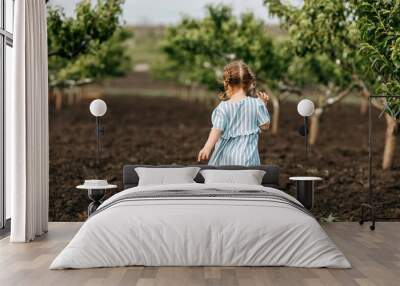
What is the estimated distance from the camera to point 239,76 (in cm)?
636

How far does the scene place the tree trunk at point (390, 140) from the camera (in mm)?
10809

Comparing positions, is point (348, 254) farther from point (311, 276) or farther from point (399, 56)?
point (399, 56)

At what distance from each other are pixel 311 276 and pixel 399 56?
3.72 meters

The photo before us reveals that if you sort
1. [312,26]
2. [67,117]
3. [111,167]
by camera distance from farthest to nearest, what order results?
[67,117], [111,167], [312,26]

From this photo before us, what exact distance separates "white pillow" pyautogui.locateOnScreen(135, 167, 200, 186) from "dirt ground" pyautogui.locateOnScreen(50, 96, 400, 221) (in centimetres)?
219

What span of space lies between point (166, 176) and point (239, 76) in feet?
3.82

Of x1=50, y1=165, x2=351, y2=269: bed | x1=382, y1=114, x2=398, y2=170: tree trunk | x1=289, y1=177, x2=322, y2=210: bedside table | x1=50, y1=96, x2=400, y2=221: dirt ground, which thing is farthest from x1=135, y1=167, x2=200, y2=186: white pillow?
x1=382, y1=114, x2=398, y2=170: tree trunk

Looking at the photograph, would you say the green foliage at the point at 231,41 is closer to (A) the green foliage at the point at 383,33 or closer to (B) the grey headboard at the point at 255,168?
(A) the green foliage at the point at 383,33

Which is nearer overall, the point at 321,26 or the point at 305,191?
the point at 305,191

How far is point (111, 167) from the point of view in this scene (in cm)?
1226

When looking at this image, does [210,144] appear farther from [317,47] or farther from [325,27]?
[317,47]

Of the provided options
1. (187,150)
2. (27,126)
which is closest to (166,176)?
(27,126)

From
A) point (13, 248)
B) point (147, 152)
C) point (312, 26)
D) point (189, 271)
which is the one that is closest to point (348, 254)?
point (189, 271)

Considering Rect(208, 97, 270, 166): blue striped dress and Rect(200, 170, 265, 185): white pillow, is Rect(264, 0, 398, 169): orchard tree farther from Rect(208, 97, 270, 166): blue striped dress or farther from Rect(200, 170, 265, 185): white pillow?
Rect(200, 170, 265, 185): white pillow
